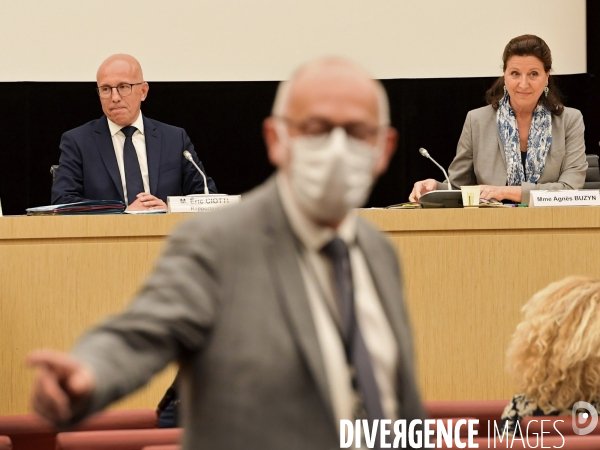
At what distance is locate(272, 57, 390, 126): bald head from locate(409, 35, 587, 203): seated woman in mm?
3326

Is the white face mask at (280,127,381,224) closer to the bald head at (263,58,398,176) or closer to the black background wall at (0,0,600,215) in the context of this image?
the bald head at (263,58,398,176)

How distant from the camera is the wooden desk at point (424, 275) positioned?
3.20m

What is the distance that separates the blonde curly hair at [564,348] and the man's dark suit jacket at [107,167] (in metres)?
2.49

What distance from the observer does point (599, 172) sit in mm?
4875

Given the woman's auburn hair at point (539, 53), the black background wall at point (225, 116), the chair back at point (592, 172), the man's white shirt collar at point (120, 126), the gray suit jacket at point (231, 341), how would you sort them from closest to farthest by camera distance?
the gray suit jacket at point (231, 341) → the woman's auburn hair at point (539, 53) → the man's white shirt collar at point (120, 126) → the chair back at point (592, 172) → the black background wall at point (225, 116)

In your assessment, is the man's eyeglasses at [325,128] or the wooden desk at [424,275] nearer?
the man's eyeglasses at [325,128]

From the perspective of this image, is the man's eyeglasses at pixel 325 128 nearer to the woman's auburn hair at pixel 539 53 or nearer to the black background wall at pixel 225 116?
the woman's auburn hair at pixel 539 53

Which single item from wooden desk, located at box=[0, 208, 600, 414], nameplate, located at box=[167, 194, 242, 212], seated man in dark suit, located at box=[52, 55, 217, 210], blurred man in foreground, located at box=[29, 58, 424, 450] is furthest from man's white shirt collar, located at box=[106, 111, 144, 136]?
blurred man in foreground, located at box=[29, 58, 424, 450]

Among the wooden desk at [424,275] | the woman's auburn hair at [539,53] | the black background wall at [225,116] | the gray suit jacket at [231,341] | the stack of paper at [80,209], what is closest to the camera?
the gray suit jacket at [231,341]

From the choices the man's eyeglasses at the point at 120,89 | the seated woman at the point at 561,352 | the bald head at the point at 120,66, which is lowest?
the seated woman at the point at 561,352

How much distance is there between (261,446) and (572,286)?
1.27 m

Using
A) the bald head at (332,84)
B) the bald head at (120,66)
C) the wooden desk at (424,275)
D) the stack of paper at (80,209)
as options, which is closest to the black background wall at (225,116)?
the bald head at (120,66)

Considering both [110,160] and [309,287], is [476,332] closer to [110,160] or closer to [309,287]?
[110,160]

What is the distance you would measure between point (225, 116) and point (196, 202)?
8.95ft
